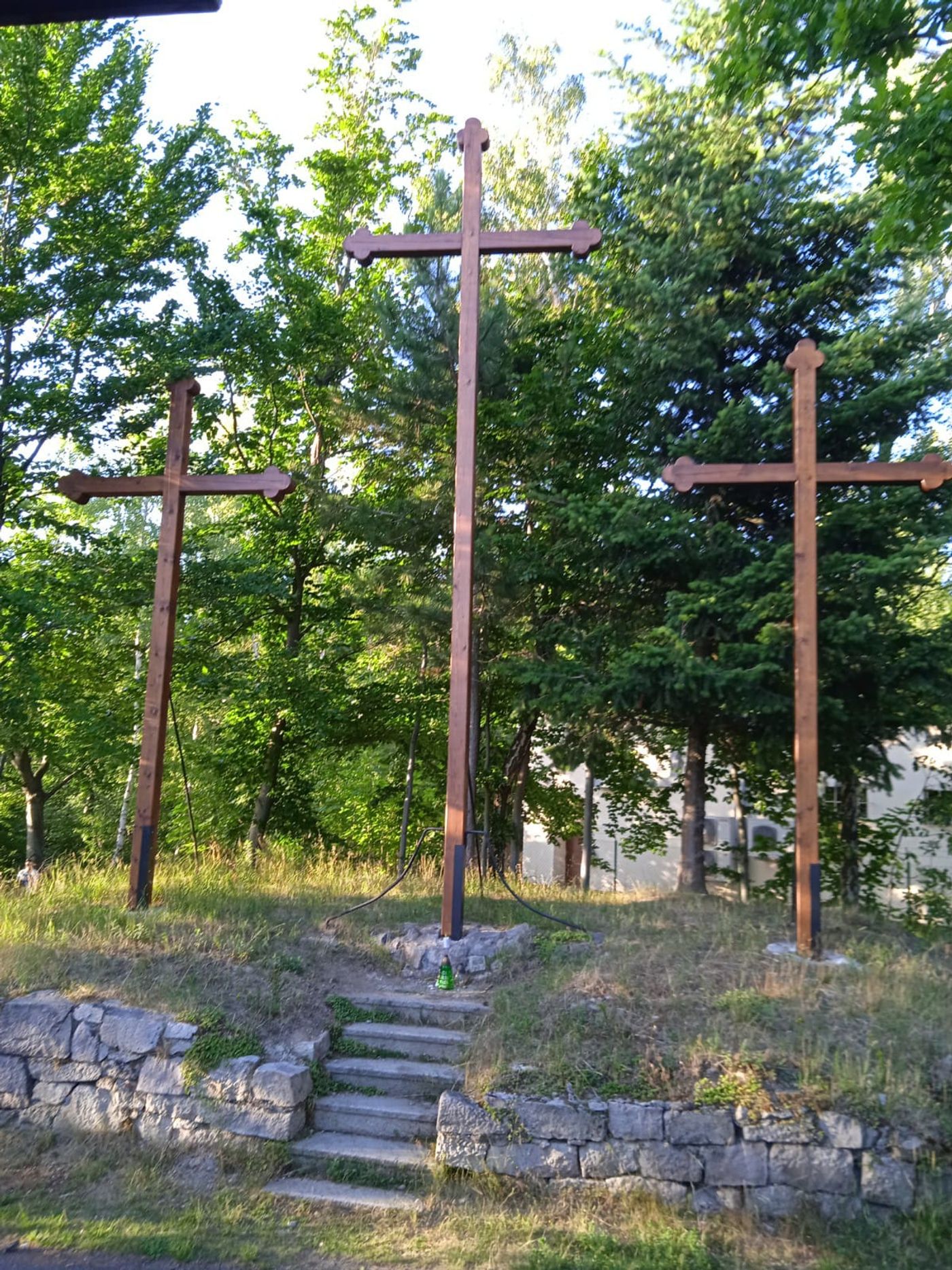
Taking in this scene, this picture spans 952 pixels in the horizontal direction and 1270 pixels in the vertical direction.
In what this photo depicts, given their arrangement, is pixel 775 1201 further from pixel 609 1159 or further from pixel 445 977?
pixel 445 977

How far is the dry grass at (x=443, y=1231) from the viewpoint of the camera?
448cm

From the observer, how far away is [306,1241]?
4.64 m

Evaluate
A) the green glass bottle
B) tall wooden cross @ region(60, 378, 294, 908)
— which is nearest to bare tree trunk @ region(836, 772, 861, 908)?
the green glass bottle

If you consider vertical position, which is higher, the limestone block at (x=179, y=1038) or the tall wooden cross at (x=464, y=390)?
the tall wooden cross at (x=464, y=390)

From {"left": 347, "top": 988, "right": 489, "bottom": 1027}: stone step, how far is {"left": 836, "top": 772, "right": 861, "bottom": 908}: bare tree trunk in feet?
23.6

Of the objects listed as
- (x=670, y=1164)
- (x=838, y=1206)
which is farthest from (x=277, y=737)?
(x=838, y=1206)

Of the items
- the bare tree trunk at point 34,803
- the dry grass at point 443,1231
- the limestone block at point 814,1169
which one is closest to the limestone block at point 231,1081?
the dry grass at point 443,1231

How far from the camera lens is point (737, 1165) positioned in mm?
4969

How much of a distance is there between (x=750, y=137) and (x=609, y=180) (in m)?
1.93

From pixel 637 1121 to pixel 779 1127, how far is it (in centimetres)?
72

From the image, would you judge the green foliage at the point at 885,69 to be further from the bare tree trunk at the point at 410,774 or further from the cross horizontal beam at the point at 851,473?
the bare tree trunk at the point at 410,774

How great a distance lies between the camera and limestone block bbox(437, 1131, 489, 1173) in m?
5.14

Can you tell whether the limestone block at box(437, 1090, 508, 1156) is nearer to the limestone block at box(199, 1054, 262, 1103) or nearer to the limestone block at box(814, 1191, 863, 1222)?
the limestone block at box(199, 1054, 262, 1103)

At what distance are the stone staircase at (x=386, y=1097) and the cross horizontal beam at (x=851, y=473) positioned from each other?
4382mm
